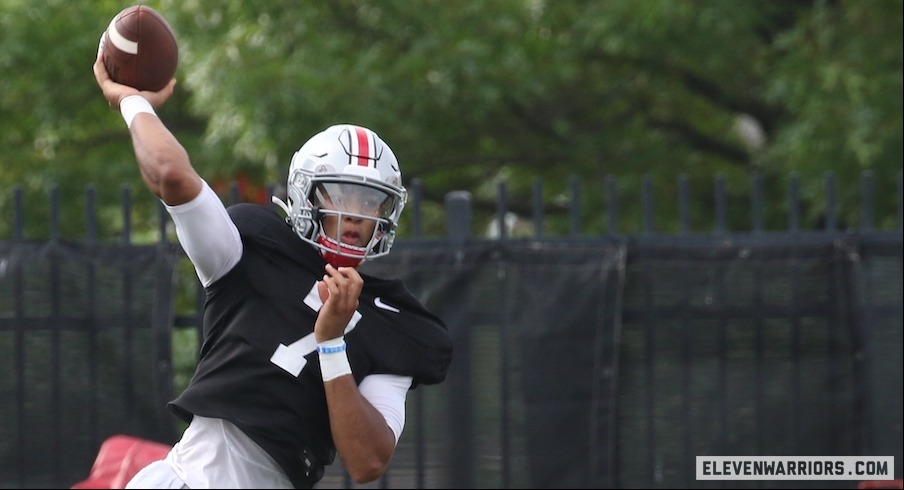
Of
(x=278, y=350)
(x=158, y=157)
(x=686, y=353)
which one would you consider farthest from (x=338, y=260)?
(x=686, y=353)

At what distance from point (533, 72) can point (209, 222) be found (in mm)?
7023

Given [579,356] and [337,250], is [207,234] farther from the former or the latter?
[579,356]

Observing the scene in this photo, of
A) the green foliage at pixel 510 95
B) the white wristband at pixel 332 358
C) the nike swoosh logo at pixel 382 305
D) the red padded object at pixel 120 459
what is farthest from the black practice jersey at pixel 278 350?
the green foliage at pixel 510 95

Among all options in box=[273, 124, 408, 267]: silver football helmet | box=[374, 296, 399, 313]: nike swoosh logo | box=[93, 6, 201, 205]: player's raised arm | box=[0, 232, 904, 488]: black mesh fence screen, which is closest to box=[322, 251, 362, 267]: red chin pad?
box=[273, 124, 408, 267]: silver football helmet

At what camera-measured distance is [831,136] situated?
926 cm

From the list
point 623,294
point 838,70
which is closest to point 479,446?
point 623,294

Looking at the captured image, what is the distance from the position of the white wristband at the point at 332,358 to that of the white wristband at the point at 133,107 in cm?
70

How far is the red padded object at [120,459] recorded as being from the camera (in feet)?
20.1

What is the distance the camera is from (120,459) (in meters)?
6.20

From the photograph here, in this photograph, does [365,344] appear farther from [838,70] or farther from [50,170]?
[50,170]

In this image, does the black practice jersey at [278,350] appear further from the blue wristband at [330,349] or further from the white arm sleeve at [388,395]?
the blue wristband at [330,349]

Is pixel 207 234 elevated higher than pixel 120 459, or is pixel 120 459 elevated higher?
pixel 207 234

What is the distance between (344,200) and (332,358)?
47 centimetres

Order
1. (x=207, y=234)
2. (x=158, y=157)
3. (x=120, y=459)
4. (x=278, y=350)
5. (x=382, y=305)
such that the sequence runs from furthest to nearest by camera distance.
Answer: (x=120, y=459) → (x=382, y=305) → (x=278, y=350) → (x=207, y=234) → (x=158, y=157)
